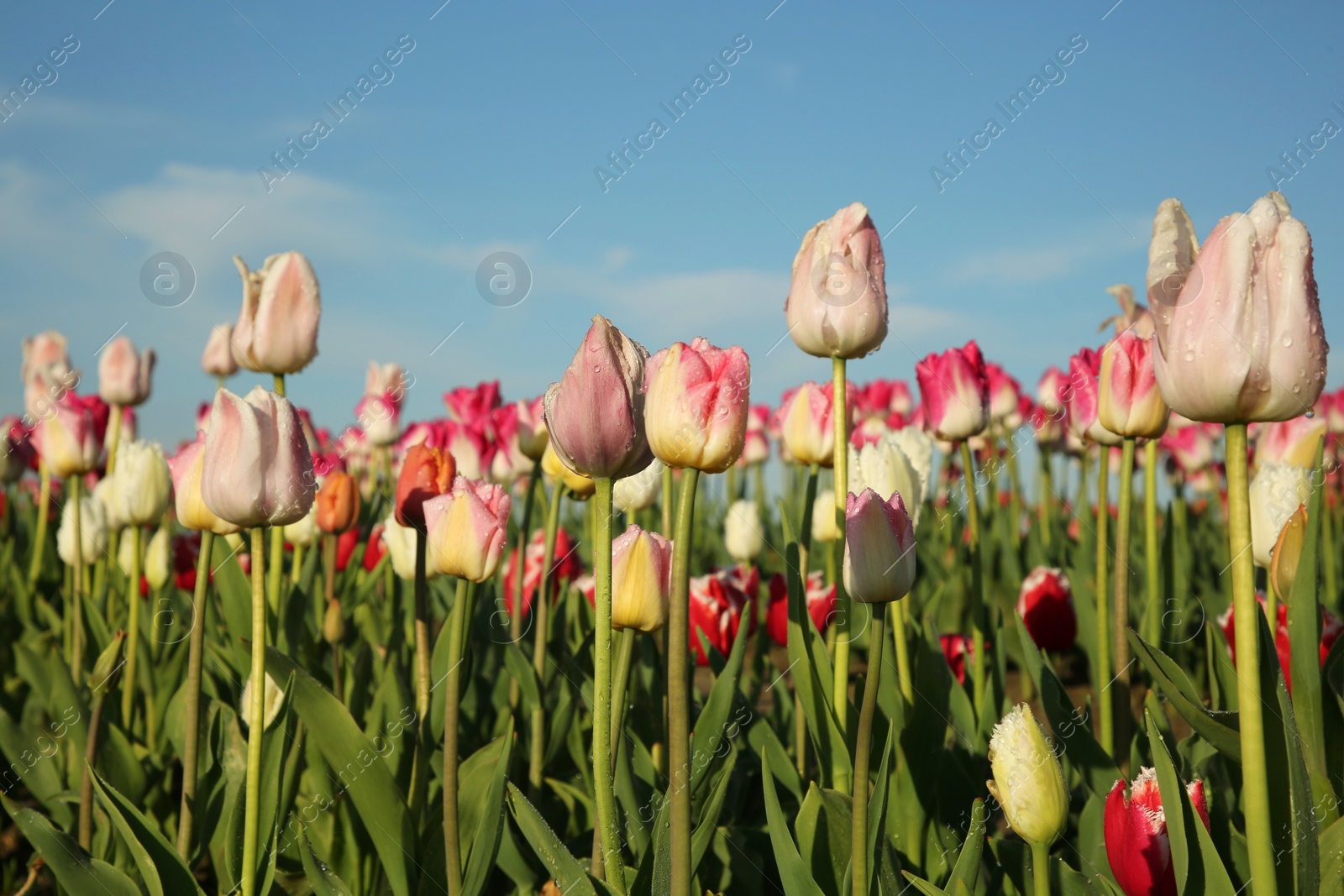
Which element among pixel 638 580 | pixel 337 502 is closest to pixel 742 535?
pixel 337 502

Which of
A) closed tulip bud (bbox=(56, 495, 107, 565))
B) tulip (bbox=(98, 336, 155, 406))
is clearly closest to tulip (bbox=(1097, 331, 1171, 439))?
closed tulip bud (bbox=(56, 495, 107, 565))

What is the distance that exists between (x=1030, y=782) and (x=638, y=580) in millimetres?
553

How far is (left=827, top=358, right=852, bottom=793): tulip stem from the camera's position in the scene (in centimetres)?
151

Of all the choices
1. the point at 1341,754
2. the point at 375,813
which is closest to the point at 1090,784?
the point at 1341,754

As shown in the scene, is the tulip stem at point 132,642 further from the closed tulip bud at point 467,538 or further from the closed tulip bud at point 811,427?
the closed tulip bud at point 811,427

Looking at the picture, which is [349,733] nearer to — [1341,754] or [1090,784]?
[1090,784]

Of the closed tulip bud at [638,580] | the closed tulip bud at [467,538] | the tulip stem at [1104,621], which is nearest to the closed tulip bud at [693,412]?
the closed tulip bud at [638,580]

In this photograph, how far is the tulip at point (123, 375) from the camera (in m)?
3.40

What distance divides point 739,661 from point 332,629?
1.05m

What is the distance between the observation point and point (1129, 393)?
1727 mm

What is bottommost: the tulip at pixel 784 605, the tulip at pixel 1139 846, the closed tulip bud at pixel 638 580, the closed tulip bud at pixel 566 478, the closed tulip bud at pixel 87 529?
the tulip at pixel 1139 846

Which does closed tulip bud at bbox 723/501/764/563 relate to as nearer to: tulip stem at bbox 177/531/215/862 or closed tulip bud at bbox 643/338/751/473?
tulip stem at bbox 177/531/215/862

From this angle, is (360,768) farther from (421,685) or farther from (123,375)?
(123,375)

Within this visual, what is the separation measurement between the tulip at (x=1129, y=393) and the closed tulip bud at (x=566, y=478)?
917 mm
